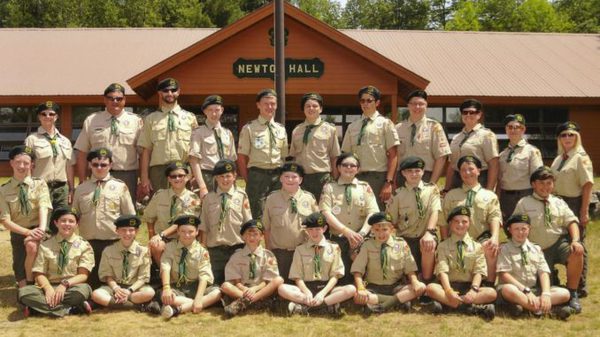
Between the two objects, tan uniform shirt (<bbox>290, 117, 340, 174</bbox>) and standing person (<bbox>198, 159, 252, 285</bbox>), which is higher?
tan uniform shirt (<bbox>290, 117, 340, 174</bbox>)

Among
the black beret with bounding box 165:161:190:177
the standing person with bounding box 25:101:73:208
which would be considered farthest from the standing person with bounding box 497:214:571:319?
the standing person with bounding box 25:101:73:208

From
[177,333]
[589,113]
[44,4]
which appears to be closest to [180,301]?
[177,333]

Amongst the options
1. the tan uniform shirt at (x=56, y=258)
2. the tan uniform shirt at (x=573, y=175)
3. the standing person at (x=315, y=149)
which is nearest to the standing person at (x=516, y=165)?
the tan uniform shirt at (x=573, y=175)

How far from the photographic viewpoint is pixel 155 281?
6562 millimetres

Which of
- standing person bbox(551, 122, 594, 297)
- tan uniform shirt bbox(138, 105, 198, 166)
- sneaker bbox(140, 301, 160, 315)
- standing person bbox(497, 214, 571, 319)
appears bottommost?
sneaker bbox(140, 301, 160, 315)

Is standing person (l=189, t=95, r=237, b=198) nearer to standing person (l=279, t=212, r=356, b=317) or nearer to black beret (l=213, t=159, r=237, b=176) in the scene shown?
black beret (l=213, t=159, r=237, b=176)

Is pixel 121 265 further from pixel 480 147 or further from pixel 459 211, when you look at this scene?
pixel 480 147

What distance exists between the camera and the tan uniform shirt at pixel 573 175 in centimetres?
659

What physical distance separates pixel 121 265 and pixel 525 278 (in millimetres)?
3955

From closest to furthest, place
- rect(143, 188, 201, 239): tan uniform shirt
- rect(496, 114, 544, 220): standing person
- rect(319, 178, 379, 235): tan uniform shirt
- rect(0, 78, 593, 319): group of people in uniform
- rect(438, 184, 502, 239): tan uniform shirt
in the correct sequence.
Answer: rect(0, 78, 593, 319): group of people in uniform
rect(438, 184, 502, 239): tan uniform shirt
rect(319, 178, 379, 235): tan uniform shirt
rect(143, 188, 201, 239): tan uniform shirt
rect(496, 114, 544, 220): standing person

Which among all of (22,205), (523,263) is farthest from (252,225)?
(523,263)

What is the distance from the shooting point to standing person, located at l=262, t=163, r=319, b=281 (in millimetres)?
6473

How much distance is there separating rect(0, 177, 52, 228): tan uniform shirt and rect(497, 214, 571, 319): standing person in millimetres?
4698

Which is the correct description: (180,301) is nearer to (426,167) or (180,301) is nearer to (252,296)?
(252,296)
